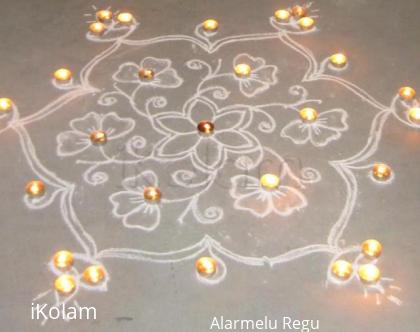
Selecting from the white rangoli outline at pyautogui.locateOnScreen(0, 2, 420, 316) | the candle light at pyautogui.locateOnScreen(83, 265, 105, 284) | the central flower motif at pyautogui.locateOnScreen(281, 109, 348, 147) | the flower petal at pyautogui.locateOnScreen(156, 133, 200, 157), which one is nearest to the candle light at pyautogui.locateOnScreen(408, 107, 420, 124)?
the white rangoli outline at pyautogui.locateOnScreen(0, 2, 420, 316)

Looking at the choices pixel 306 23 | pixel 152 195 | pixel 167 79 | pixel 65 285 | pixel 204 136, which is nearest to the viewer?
pixel 65 285

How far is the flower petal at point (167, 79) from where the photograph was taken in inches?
42.3

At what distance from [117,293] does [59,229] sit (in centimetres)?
16

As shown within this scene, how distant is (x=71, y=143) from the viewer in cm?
97

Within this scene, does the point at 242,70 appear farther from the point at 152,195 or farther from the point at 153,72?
the point at 152,195

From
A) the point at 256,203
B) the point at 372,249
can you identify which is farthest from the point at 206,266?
the point at 372,249

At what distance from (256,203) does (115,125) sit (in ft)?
1.06

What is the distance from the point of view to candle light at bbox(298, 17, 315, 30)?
46.9 inches

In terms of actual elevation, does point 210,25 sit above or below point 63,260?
above

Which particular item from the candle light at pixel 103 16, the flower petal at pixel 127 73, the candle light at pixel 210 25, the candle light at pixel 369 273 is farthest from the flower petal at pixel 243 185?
the candle light at pixel 103 16

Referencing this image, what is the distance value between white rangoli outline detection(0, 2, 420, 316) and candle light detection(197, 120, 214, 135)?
26 mm

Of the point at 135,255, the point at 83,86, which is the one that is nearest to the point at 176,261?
the point at 135,255

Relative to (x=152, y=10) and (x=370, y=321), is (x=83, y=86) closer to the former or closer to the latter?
(x=152, y=10)

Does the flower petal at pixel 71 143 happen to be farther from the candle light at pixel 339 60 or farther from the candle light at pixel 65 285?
the candle light at pixel 339 60
